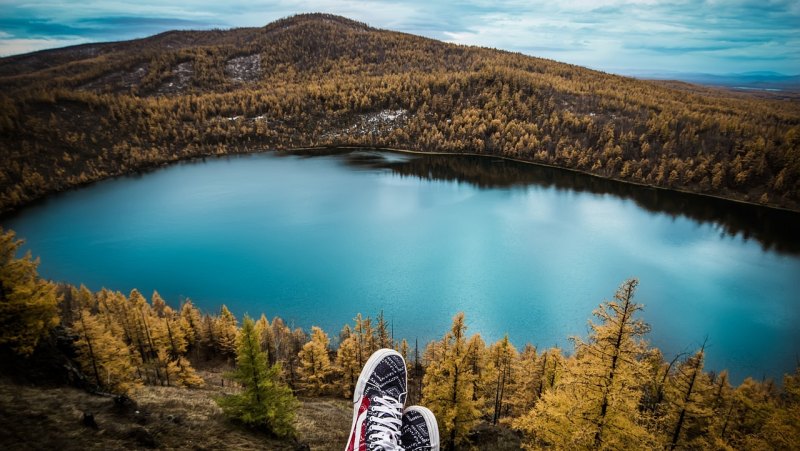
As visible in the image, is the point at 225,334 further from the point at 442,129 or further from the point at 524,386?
the point at 442,129

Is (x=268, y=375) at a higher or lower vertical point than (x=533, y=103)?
lower

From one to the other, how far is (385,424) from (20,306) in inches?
617

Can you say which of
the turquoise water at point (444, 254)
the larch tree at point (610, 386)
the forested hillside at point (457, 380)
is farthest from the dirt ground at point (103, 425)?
the turquoise water at point (444, 254)

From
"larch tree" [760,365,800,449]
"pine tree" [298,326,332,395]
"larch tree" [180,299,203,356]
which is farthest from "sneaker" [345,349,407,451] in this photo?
"larch tree" [180,299,203,356]

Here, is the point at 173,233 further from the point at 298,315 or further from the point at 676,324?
the point at 676,324

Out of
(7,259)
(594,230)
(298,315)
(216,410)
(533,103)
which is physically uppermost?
(533,103)

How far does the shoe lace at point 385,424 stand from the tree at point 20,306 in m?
14.0

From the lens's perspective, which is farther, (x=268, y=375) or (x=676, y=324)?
(x=676, y=324)

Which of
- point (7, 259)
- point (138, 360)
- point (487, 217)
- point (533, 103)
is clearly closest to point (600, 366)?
point (7, 259)

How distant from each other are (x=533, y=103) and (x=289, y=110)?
109 meters

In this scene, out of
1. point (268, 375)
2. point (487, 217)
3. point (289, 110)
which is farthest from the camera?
point (289, 110)

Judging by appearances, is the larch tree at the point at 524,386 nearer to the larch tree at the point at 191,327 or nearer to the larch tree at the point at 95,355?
the larch tree at the point at 95,355

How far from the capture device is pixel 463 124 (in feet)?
518

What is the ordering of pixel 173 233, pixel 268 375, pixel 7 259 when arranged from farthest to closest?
pixel 173 233 < pixel 7 259 < pixel 268 375
